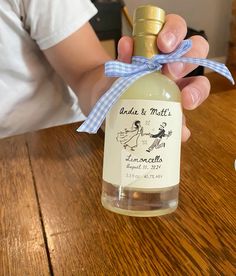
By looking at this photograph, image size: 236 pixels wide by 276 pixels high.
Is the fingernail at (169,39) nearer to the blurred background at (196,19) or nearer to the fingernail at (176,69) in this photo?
the fingernail at (176,69)

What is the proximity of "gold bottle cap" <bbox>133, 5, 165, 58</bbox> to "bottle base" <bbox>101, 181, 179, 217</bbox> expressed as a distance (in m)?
0.13

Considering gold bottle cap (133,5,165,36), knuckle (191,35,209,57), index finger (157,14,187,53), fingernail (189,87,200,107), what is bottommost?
fingernail (189,87,200,107)

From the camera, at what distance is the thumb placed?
0.40 meters

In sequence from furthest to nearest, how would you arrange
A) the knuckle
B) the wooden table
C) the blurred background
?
the blurred background
the knuckle
the wooden table

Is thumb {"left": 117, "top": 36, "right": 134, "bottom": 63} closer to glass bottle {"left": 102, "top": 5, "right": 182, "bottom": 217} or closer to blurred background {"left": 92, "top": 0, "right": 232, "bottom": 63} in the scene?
glass bottle {"left": 102, "top": 5, "right": 182, "bottom": 217}

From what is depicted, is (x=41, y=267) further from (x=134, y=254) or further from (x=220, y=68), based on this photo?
(x=220, y=68)

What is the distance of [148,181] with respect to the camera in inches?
14.7

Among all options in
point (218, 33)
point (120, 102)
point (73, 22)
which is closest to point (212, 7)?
point (218, 33)

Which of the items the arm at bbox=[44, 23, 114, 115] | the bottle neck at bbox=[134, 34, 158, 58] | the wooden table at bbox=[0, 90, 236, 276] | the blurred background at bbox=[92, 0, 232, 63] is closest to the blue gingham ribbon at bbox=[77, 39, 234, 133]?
the bottle neck at bbox=[134, 34, 158, 58]

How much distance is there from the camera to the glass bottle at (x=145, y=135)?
1.19 ft

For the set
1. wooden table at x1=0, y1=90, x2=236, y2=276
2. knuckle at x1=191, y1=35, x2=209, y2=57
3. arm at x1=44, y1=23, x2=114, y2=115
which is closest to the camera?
wooden table at x1=0, y1=90, x2=236, y2=276

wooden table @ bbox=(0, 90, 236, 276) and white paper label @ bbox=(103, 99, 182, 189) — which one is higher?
white paper label @ bbox=(103, 99, 182, 189)

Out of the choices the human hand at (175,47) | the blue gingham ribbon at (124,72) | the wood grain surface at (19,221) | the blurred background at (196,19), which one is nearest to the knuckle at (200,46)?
the human hand at (175,47)

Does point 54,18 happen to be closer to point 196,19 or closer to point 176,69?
point 176,69
